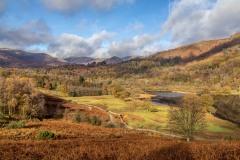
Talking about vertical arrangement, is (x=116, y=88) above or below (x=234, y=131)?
above

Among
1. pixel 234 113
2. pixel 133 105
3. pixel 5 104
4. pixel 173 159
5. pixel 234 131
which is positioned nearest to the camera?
pixel 173 159

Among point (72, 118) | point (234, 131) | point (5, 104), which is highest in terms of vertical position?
point (5, 104)

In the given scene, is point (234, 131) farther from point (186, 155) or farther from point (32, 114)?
point (186, 155)

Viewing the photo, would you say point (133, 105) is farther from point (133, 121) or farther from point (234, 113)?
point (234, 113)

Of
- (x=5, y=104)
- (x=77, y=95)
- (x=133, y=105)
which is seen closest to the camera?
(x=5, y=104)

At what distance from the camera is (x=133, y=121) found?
3191 inches

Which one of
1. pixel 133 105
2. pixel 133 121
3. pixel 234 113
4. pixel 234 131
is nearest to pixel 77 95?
pixel 133 105

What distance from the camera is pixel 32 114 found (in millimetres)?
66875

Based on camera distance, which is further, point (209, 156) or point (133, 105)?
point (133, 105)

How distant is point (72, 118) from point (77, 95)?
10009cm

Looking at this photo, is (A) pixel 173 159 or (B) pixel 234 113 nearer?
(A) pixel 173 159

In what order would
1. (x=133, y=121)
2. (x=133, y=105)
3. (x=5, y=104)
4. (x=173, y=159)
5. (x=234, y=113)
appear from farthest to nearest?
(x=133, y=105) < (x=234, y=113) < (x=133, y=121) < (x=5, y=104) < (x=173, y=159)

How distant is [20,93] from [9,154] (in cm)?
6383

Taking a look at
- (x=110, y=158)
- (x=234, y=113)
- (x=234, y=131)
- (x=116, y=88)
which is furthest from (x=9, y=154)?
(x=116, y=88)
